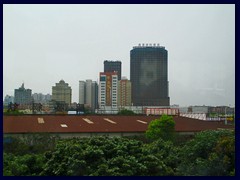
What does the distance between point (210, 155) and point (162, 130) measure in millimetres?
2479

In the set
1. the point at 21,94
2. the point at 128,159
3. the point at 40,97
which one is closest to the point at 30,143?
the point at 21,94

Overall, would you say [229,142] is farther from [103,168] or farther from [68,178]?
[68,178]

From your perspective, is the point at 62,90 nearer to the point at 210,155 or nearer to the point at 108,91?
the point at 210,155

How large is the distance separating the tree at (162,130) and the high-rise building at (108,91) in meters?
7.73

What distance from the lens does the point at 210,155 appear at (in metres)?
3.28

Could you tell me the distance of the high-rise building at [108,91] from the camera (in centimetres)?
1416

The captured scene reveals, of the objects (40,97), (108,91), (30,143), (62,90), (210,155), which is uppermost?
(108,91)

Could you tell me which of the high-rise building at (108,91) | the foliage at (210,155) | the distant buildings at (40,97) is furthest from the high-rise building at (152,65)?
the high-rise building at (108,91)

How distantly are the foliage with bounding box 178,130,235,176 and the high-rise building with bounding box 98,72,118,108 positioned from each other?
996cm

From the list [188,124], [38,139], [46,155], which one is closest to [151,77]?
[188,124]

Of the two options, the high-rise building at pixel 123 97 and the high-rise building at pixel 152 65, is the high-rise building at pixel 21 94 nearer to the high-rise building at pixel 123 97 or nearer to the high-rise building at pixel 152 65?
the high-rise building at pixel 152 65

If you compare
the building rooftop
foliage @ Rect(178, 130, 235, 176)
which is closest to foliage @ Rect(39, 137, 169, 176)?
foliage @ Rect(178, 130, 235, 176)
